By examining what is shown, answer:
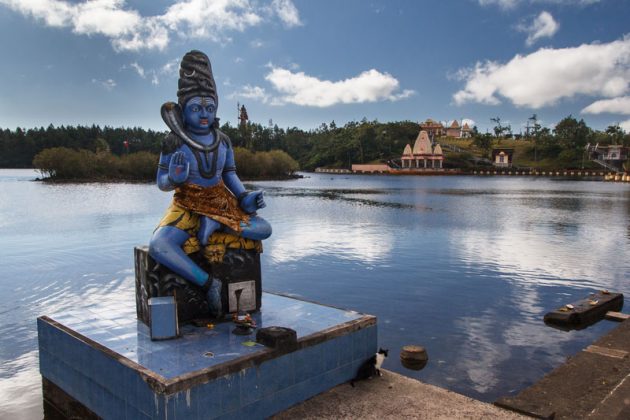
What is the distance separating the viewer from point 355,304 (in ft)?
44.2

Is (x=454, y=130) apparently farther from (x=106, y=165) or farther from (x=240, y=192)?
(x=240, y=192)

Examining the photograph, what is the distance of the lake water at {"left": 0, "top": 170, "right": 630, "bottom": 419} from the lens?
32.7ft

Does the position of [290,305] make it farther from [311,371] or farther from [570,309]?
[570,309]

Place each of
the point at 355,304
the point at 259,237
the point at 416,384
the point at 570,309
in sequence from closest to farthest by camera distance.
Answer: the point at 416,384
the point at 259,237
the point at 570,309
the point at 355,304

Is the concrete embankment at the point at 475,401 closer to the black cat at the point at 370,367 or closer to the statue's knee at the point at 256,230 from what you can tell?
the black cat at the point at 370,367

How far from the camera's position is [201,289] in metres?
7.58

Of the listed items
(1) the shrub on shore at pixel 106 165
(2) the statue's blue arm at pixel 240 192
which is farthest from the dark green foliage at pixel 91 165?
(2) the statue's blue arm at pixel 240 192

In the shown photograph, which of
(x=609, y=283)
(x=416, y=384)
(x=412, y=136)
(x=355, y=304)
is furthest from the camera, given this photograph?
(x=412, y=136)

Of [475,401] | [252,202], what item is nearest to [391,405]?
[475,401]

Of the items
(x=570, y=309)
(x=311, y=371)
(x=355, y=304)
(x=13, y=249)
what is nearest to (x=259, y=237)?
(x=311, y=371)

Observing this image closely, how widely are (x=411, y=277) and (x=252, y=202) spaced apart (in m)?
9.42

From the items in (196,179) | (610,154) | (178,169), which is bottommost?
(196,179)

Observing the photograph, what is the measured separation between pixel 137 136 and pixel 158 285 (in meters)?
139

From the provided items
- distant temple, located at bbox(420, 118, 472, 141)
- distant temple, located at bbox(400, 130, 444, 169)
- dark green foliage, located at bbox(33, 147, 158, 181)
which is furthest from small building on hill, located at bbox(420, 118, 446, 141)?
dark green foliage, located at bbox(33, 147, 158, 181)
